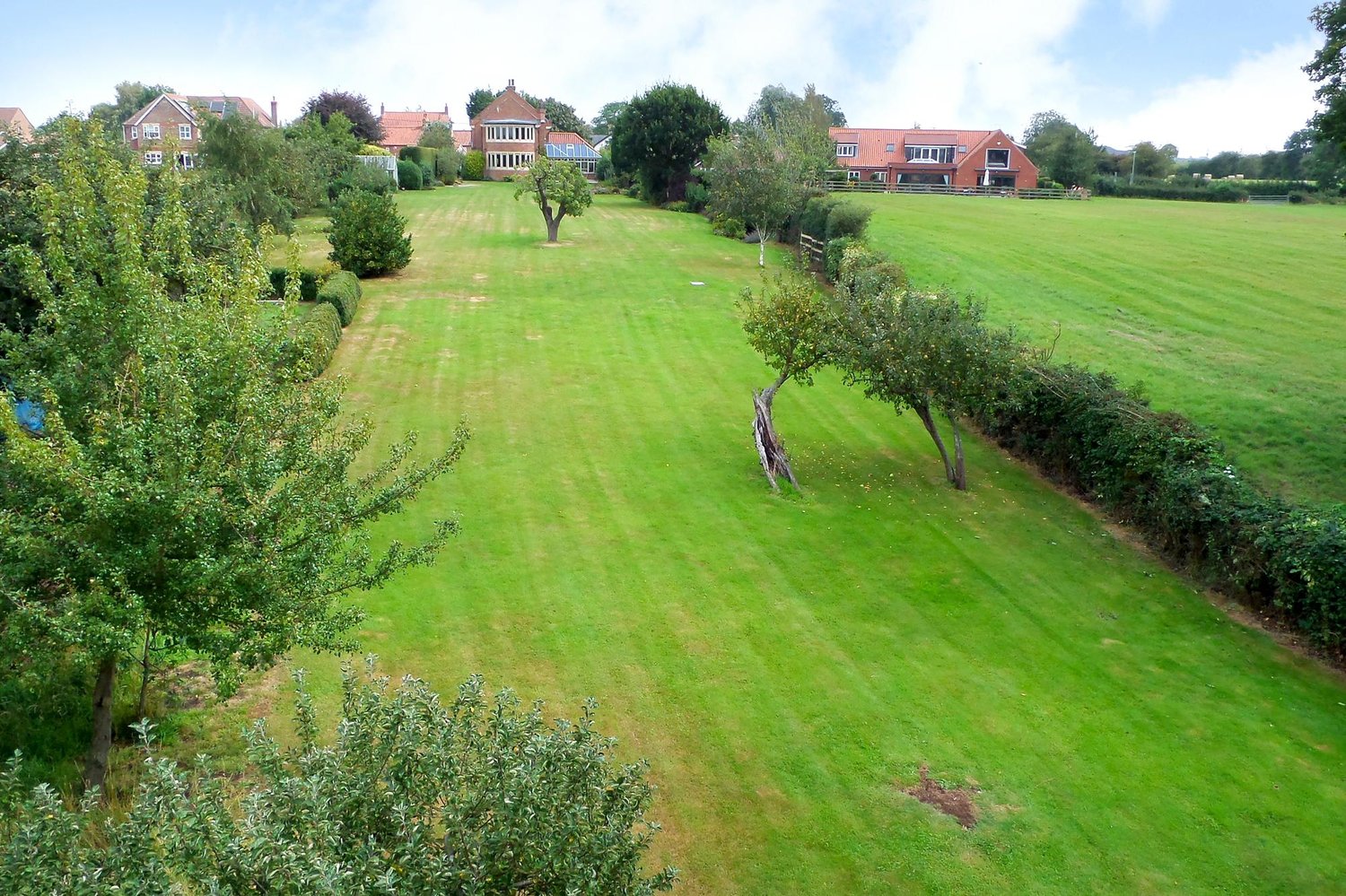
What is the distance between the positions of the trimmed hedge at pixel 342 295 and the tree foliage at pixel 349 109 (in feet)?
185

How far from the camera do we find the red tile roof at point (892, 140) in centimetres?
9481

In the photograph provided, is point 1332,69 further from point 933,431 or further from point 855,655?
point 855,655

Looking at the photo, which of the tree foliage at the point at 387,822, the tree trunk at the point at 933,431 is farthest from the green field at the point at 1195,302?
the tree foliage at the point at 387,822

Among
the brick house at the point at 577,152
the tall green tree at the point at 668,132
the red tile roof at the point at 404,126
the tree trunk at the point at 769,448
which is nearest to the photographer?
the tree trunk at the point at 769,448

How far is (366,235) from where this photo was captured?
4147cm

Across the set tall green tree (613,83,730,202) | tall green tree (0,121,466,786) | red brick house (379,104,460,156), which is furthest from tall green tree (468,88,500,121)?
tall green tree (0,121,466,786)

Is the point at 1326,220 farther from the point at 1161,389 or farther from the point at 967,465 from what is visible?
the point at 967,465

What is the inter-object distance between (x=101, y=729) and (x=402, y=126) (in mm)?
109808

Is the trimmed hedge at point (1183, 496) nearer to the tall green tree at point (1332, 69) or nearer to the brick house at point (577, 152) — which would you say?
the tall green tree at point (1332, 69)

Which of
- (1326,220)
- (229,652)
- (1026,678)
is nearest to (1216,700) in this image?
(1026,678)

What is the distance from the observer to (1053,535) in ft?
67.1

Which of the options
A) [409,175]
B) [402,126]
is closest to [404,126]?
[402,126]

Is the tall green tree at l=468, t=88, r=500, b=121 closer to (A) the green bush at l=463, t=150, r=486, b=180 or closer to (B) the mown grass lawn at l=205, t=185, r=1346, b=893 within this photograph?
(A) the green bush at l=463, t=150, r=486, b=180

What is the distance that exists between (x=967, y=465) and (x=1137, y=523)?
4828 mm
